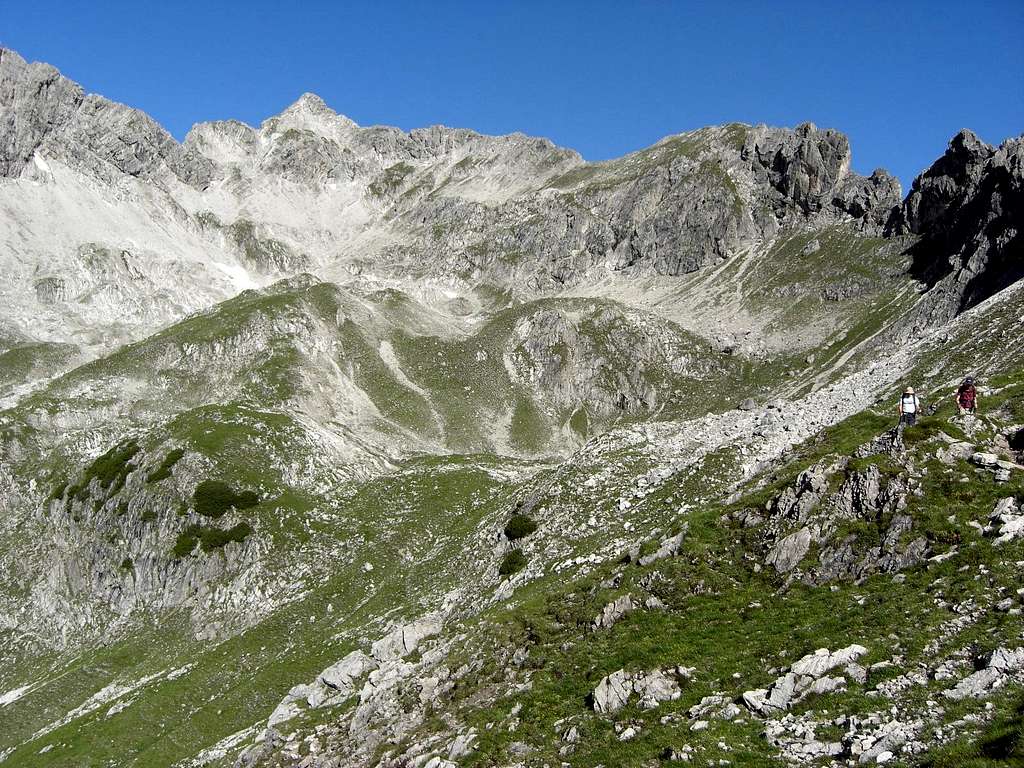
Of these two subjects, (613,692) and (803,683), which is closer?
(803,683)

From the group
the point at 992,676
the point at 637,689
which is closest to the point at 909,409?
the point at 992,676

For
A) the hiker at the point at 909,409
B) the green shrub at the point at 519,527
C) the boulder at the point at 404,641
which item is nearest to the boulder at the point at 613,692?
the boulder at the point at 404,641

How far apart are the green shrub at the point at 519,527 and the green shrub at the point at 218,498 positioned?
32.0 m

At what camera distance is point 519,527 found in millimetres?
43875

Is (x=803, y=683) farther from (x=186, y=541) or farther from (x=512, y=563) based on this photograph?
(x=186, y=541)

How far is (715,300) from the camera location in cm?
17962

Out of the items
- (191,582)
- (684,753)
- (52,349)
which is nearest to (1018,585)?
(684,753)

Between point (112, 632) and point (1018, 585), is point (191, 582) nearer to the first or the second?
point (112, 632)

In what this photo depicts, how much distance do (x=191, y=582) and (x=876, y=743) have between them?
195 feet

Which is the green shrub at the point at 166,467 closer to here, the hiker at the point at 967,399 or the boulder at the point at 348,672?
the boulder at the point at 348,672

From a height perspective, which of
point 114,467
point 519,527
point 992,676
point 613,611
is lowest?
point 992,676

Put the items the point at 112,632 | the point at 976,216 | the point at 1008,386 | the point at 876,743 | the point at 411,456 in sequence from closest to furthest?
the point at 876,743 < the point at 1008,386 < the point at 112,632 < the point at 411,456 < the point at 976,216

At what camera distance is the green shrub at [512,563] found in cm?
3922

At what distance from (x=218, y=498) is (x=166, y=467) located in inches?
313
